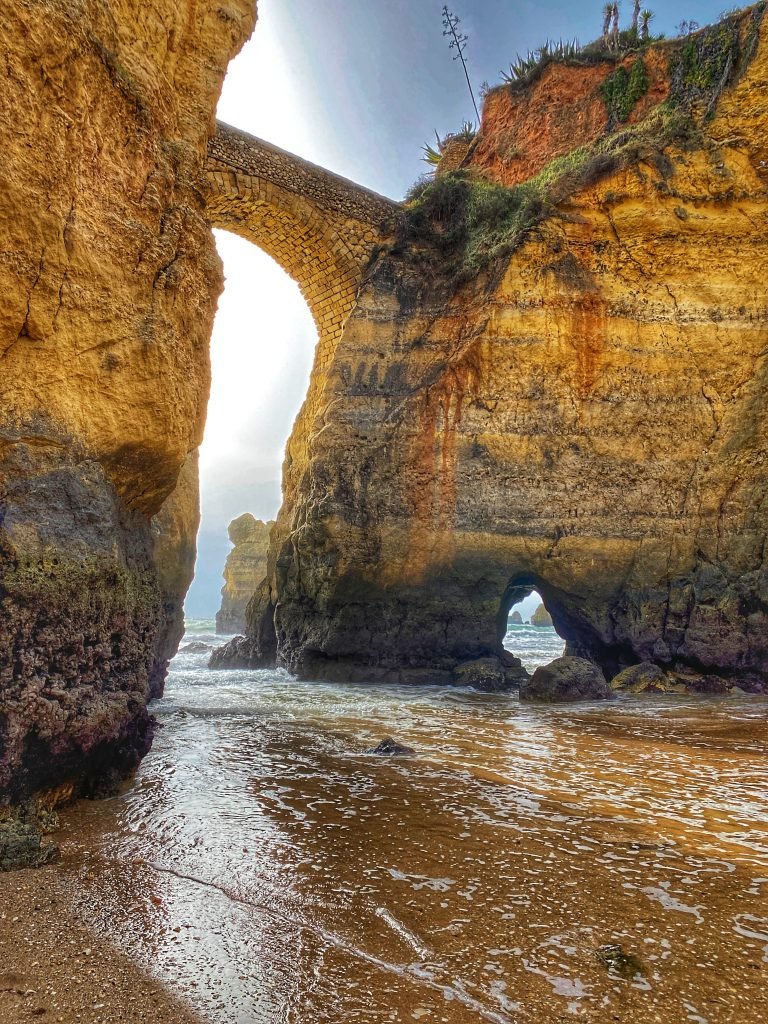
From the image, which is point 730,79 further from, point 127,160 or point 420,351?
point 127,160

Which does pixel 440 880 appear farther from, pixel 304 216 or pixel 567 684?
pixel 304 216

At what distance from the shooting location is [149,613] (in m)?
4.45

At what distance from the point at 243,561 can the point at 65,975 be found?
39.2 m

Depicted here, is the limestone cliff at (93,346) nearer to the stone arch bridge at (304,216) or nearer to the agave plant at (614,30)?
the stone arch bridge at (304,216)

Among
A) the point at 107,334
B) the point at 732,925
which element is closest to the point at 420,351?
the point at 107,334

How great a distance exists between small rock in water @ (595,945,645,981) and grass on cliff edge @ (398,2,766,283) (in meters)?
11.4

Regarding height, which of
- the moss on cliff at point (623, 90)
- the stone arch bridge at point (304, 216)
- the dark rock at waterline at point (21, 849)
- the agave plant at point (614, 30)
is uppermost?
the agave plant at point (614, 30)

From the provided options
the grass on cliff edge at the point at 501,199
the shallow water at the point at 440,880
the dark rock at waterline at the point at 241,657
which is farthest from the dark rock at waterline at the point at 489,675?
the grass on cliff edge at the point at 501,199

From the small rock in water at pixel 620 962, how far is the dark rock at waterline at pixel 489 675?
8.15 metres

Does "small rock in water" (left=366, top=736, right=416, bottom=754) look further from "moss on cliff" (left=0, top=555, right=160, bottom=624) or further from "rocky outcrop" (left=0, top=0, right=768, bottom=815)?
"rocky outcrop" (left=0, top=0, right=768, bottom=815)

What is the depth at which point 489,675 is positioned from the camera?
10422 millimetres

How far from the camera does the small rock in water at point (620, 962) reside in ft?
6.58

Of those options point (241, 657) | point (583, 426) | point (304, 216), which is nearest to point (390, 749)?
point (583, 426)

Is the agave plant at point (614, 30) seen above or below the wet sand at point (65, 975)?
above
